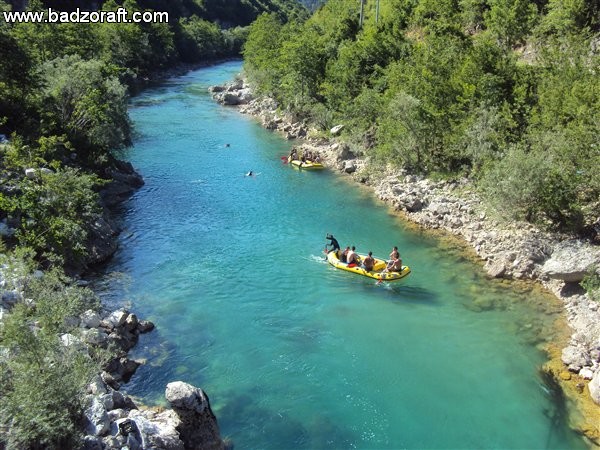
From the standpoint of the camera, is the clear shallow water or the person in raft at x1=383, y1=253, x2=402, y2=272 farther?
the person in raft at x1=383, y1=253, x2=402, y2=272

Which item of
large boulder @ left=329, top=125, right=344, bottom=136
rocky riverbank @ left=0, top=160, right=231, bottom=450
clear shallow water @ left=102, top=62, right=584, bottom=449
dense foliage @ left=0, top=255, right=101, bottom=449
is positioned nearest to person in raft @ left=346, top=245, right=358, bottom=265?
clear shallow water @ left=102, top=62, right=584, bottom=449

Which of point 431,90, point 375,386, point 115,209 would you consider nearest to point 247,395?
point 375,386

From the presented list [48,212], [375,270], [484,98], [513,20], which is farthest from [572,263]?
[513,20]

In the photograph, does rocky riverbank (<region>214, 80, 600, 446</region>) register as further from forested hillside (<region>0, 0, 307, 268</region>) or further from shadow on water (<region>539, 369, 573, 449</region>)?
forested hillside (<region>0, 0, 307, 268</region>)

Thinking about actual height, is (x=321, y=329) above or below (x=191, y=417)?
below

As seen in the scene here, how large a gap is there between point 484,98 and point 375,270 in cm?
1506

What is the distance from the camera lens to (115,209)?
3419 cm

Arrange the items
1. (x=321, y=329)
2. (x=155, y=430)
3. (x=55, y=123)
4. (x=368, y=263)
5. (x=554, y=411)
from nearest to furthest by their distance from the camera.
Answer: (x=155, y=430) → (x=554, y=411) → (x=321, y=329) → (x=368, y=263) → (x=55, y=123)

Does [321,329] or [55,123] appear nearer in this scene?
[321,329]

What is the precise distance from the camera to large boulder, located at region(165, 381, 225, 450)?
47.6 ft

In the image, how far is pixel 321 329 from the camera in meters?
21.8

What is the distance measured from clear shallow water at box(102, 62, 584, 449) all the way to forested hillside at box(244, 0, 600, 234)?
17.5 ft

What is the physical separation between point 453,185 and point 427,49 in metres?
13.7

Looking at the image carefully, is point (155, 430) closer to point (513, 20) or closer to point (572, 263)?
point (572, 263)
